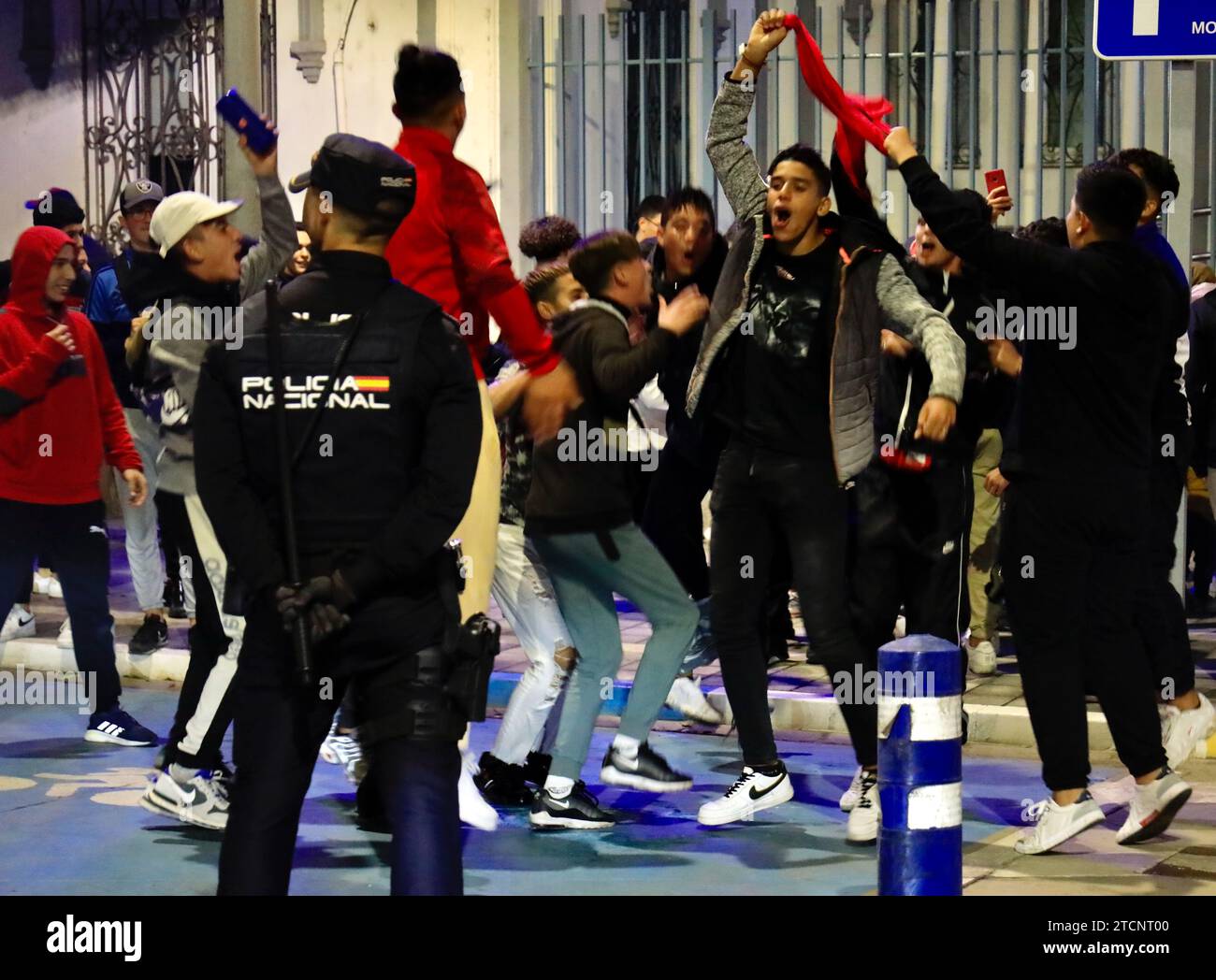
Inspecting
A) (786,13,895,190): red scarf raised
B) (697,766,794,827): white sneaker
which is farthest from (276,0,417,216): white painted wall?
(697,766,794,827): white sneaker

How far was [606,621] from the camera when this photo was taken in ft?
23.0

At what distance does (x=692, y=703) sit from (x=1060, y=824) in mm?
2340

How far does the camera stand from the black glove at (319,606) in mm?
4301

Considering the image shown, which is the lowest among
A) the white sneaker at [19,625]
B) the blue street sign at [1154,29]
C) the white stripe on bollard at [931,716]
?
the white sneaker at [19,625]

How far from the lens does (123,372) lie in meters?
10.8

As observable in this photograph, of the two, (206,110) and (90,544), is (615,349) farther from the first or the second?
(206,110)

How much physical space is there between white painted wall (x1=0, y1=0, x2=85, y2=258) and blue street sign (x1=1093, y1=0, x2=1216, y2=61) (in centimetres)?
1009

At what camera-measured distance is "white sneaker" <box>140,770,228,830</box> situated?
6.67 metres

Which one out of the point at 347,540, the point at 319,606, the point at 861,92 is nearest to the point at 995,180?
the point at 861,92

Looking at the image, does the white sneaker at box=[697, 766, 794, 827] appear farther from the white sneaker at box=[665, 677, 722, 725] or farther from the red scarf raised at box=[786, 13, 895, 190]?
the red scarf raised at box=[786, 13, 895, 190]

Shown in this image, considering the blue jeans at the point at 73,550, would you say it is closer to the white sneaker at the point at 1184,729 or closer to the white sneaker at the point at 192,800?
the white sneaker at the point at 192,800

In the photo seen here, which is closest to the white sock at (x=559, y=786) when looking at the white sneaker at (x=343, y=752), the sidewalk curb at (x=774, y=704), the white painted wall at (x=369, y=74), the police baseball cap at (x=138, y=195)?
the white sneaker at (x=343, y=752)

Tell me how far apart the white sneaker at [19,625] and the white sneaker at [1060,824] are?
5691 millimetres

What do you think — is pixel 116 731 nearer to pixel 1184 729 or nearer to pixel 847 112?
pixel 847 112
